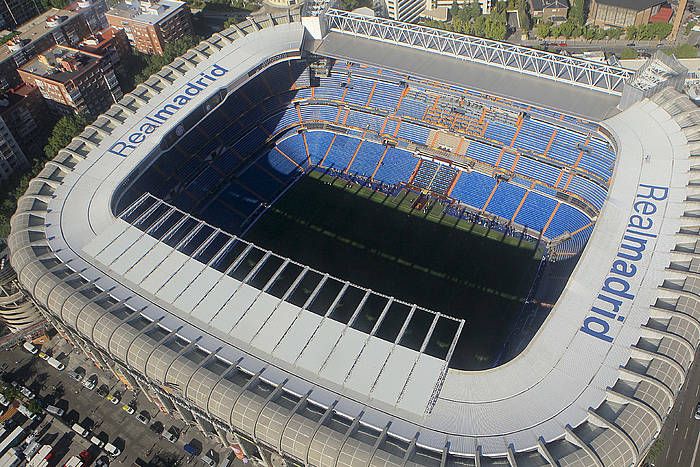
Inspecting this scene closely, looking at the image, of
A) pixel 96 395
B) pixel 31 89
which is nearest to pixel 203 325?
pixel 96 395

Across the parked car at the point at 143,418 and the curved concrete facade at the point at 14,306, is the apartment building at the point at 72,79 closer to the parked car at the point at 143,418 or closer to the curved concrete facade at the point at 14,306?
the curved concrete facade at the point at 14,306

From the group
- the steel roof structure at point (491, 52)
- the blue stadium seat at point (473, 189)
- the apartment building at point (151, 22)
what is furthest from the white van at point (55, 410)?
the apartment building at point (151, 22)

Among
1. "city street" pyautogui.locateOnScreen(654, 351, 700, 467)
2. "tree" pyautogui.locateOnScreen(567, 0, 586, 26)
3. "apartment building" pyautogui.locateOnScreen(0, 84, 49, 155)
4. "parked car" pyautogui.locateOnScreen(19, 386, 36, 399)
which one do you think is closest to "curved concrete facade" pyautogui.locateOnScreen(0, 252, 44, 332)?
"parked car" pyautogui.locateOnScreen(19, 386, 36, 399)

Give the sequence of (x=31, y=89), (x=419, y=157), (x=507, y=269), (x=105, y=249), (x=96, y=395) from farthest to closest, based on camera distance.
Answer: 1. (x=31, y=89)
2. (x=419, y=157)
3. (x=507, y=269)
4. (x=96, y=395)
5. (x=105, y=249)

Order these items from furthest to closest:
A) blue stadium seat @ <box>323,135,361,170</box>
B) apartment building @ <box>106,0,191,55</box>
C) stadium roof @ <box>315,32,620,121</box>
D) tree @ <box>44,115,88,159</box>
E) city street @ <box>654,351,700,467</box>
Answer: apartment building @ <box>106,0,191,55</box>
tree @ <box>44,115,88,159</box>
blue stadium seat @ <box>323,135,361,170</box>
stadium roof @ <box>315,32,620,121</box>
city street @ <box>654,351,700,467</box>

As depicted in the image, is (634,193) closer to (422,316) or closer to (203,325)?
(422,316)

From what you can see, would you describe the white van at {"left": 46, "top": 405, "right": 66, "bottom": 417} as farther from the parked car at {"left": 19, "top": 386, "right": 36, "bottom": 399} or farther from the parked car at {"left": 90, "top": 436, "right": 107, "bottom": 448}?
the parked car at {"left": 90, "top": 436, "right": 107, "bottom": 448}
